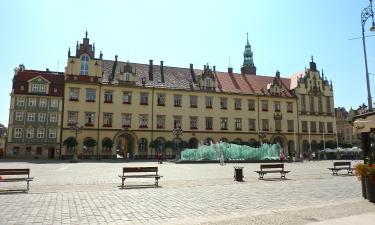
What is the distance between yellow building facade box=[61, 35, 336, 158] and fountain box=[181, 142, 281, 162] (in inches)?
449

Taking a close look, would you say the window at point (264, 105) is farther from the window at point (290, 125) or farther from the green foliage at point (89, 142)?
the green foliage at point (89, 142)

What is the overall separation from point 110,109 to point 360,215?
150ft

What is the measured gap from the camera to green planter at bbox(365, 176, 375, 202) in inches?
417

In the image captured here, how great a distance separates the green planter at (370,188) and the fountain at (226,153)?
28.5m

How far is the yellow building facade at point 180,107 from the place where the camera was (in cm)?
4984

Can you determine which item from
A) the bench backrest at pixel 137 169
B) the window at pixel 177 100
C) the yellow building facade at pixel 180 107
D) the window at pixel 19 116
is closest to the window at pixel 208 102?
the yellow building facade at pixel 180 107

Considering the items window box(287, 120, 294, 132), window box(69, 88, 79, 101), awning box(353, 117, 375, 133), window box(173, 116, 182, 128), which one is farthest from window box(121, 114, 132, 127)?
awning box(353, 117, 375, 133)

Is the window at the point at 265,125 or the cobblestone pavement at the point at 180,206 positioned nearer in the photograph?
the cobblestone pavement at the point at 180,206

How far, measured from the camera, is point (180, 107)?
Result: 55.2 m

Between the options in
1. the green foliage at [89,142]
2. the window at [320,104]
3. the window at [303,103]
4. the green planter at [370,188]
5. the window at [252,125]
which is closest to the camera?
the green planter at [370,188]

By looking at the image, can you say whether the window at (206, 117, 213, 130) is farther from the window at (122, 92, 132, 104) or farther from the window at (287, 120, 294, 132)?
the window at (287, 120, 294, 132)

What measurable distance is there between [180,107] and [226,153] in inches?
646

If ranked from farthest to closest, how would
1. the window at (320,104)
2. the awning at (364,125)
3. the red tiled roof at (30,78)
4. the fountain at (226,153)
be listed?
the window at (320,104) < the red tiled roof at (30,78) < the fountain at (226,153) < the awning at (364,125)

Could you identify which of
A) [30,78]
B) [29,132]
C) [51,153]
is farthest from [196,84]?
[29,132]
